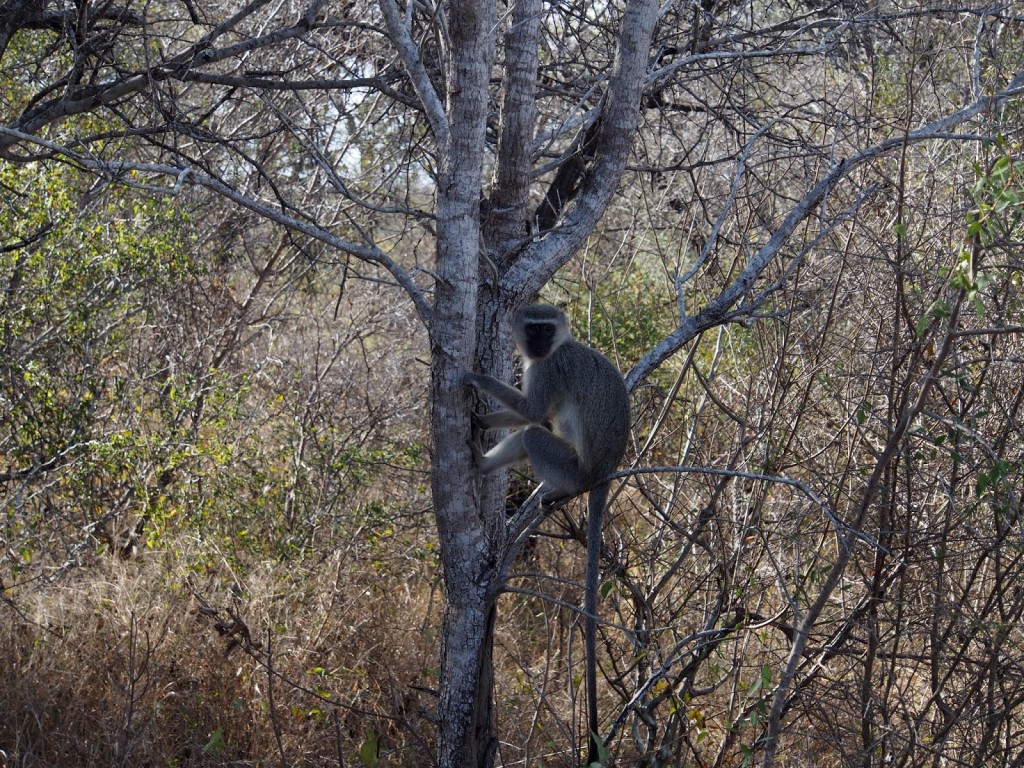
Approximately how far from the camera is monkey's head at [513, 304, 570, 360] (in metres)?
5.21

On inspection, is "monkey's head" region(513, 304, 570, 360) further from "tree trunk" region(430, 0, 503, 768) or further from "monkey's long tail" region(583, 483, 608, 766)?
"tree trunk" region(430, 0, 503, 768)

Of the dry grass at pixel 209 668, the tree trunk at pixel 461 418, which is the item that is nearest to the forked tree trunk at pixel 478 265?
the tree trunk at pixel 461 418

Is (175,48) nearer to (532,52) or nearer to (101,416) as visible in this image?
(101,416)

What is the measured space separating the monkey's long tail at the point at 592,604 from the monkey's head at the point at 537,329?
2.66 ft

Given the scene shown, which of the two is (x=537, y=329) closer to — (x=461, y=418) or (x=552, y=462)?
(x=552, y=462)

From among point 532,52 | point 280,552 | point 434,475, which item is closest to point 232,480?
point 280,552

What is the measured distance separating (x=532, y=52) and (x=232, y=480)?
3770 millimetres

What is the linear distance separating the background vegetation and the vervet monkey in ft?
0.76

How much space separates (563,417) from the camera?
218 inches

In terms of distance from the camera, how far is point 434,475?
424cm

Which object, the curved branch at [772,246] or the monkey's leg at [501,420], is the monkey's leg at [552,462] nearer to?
the monkey's leg at [501,420]

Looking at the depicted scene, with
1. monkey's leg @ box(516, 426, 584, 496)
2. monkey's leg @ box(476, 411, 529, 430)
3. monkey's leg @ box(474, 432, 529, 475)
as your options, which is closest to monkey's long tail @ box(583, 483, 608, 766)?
monkey's leg @ box(516, 426, 584, 496)

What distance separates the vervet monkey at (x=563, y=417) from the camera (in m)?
4.92

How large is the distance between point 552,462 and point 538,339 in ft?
2.12
